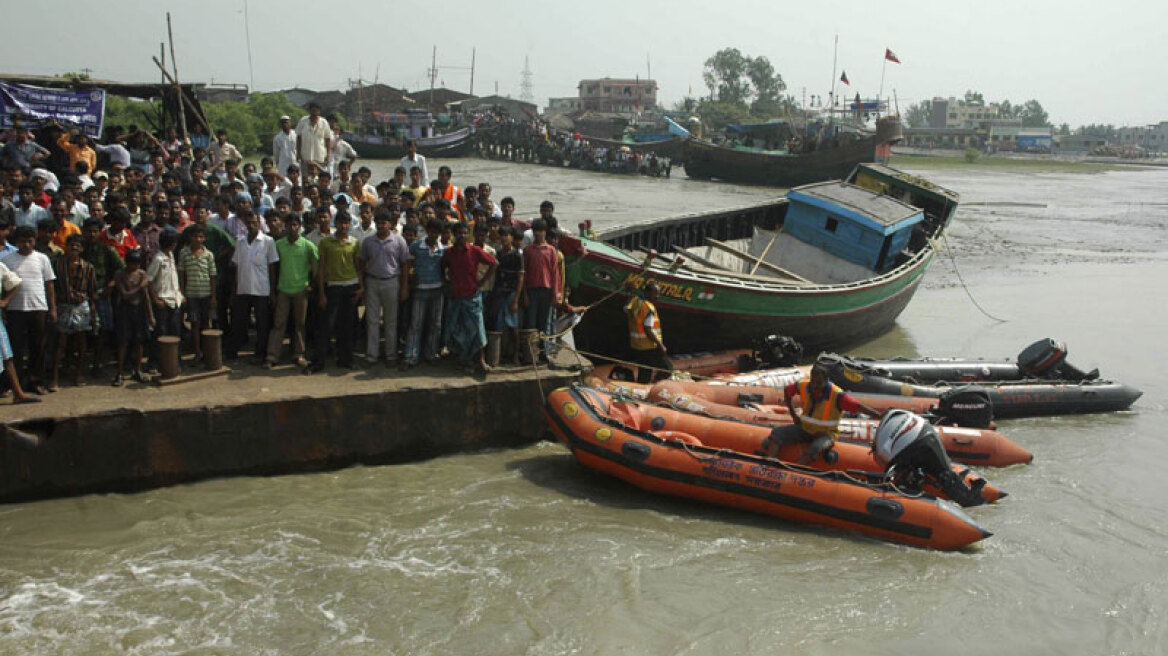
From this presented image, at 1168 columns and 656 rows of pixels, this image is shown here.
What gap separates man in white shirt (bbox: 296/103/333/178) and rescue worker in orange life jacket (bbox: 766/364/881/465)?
22.0ft

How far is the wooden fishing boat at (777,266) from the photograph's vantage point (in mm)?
10734

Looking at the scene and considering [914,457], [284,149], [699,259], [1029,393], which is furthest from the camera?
[699,259]

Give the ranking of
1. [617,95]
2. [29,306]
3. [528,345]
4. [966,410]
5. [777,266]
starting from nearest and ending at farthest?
[29,306] → [528,345] → [966,410] → [777,266] → [617,95]

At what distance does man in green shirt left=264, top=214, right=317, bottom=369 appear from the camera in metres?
7.95

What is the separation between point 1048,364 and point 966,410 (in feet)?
8.57

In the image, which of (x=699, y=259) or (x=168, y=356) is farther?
(x=699, y=259)

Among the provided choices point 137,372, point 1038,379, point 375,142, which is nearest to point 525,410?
point 137,372

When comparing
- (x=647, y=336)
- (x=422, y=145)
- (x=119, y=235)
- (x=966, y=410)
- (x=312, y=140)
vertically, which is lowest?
(x=966, y=410)

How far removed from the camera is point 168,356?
7496mm

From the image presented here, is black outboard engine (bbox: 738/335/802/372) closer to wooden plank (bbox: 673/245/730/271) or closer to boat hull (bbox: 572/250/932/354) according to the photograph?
boat hull (bbox: 572/250/932/354)

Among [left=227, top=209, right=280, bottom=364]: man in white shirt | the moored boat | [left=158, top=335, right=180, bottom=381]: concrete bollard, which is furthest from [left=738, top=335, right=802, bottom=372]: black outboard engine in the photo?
[left=158, top=335, right=180, bottom=381]: concrete bollard

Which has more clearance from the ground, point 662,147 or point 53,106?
point 662,147

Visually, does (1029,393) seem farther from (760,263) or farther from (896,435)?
(760,263)

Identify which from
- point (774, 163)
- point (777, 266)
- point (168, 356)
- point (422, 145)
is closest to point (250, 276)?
point (168, 356)
